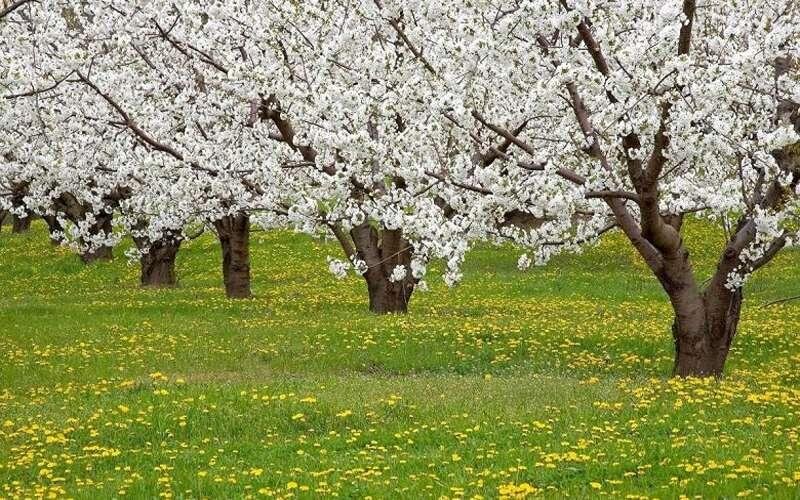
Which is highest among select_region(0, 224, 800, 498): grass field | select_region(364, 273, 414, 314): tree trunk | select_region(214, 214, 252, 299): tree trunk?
select_region(214, 214, 252, 299): tree trunk

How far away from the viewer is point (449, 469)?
938cm

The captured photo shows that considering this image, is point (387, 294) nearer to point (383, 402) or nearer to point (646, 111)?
point (383, 402)

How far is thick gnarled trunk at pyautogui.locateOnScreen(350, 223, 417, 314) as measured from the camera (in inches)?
A: 797

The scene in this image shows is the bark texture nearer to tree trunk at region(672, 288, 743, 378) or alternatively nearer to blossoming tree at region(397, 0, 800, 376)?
blossoming tree at region(397, 0, 800, 376)

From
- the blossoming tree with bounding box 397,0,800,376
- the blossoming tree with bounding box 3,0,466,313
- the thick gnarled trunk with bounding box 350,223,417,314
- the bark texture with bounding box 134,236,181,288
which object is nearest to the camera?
the blossoming tree with bounding box 397,0,800,376

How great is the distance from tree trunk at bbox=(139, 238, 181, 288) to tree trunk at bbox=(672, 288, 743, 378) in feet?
63.3

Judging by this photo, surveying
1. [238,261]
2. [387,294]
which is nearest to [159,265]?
[238,261]

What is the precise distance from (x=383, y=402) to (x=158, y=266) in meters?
19.6

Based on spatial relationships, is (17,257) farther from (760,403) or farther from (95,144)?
(760,403)

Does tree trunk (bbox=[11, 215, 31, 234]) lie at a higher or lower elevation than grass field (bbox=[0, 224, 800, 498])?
higher

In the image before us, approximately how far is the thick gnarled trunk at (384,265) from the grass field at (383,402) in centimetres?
65

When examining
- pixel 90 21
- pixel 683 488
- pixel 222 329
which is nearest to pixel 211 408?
pixel 683 488

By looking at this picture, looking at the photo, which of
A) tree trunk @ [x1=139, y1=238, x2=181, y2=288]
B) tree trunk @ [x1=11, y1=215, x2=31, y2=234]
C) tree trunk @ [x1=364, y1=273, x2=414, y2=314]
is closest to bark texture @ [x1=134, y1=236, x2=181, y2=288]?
tree trunk @ [x1=139, y1=238, x2=181, y2=288]

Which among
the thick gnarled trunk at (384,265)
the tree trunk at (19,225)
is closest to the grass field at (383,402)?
the thick gnarled trunk at (384,265)
